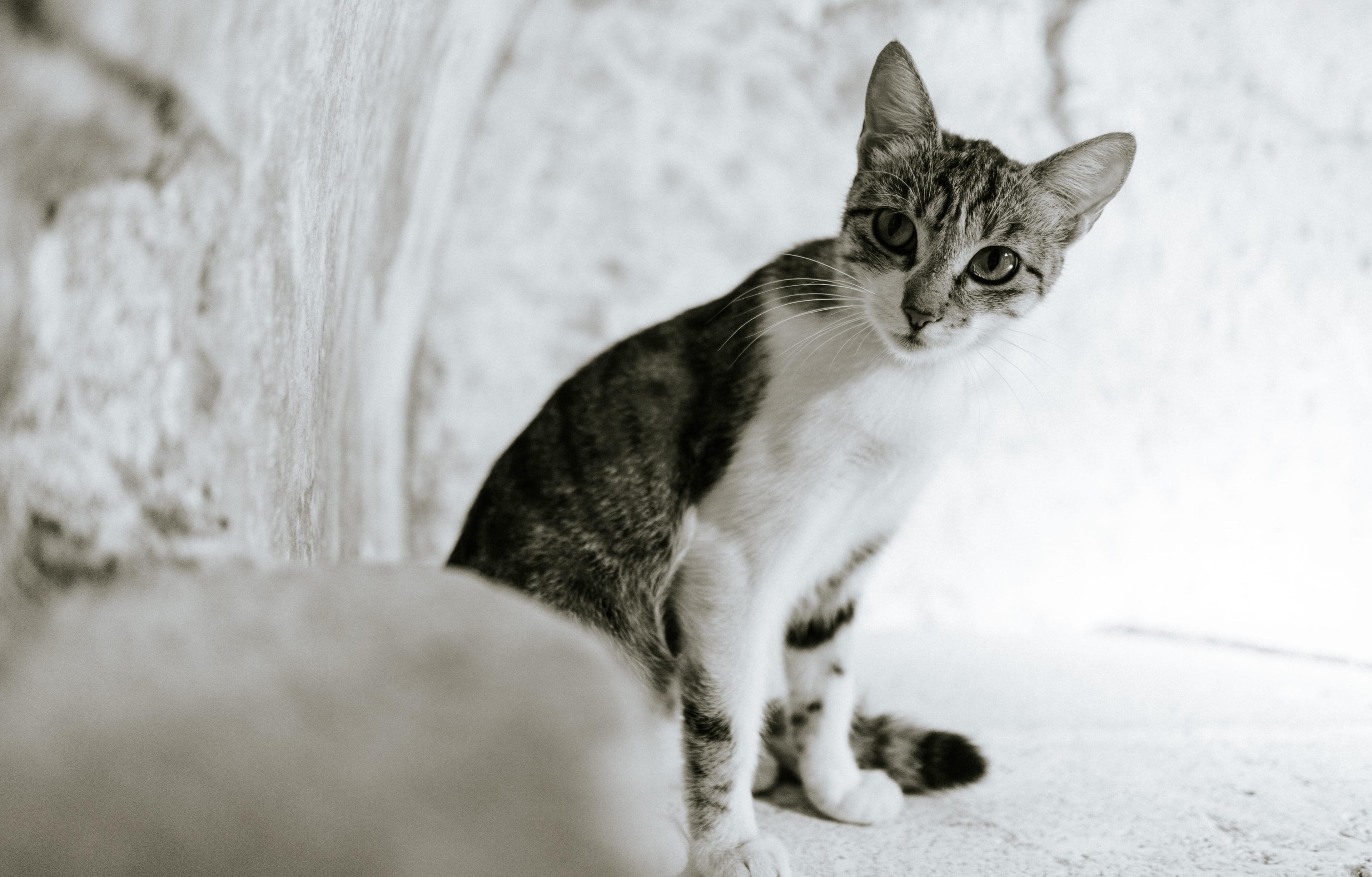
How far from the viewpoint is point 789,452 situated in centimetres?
114

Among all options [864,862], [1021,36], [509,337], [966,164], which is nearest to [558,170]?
[509,337]

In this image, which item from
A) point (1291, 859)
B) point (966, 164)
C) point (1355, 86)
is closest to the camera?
point (1291, 859)

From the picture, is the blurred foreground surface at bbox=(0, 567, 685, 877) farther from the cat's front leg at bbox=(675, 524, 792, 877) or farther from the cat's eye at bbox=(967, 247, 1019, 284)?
the cat's eye at bbox=(967, 247, 1019, 284)

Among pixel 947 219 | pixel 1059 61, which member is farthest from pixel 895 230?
pixel 1059 61

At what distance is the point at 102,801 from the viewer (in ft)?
1.98

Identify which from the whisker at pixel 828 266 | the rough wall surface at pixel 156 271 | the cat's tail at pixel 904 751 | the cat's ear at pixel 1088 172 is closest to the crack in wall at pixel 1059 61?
the cat's ear at pixel 1088 172

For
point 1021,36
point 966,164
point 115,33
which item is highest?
point 1021,36

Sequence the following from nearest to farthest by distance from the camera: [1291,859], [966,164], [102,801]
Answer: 1. [102,801]
2. [1291,859]
3. [966,164]

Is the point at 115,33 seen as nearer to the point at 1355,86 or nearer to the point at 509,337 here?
the point at 509,337

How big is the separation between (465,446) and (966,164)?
1.43 m

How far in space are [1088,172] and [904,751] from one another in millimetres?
810

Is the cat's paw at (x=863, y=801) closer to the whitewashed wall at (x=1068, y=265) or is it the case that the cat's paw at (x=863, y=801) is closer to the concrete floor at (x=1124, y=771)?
the concrete floor at (x=1124, y=771)

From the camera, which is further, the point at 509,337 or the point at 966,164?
the point at 509,337

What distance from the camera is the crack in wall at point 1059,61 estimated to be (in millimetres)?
2250
